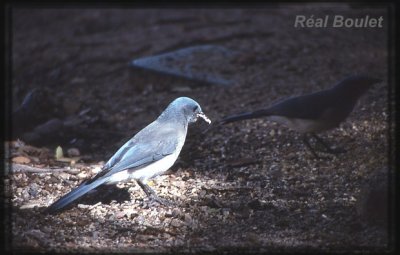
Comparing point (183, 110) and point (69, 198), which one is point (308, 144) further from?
point (69, 198)

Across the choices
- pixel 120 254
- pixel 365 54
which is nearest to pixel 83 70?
pixel 365 54

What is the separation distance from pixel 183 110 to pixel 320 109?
1409 mm

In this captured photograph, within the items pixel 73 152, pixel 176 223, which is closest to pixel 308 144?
pixel 176 223

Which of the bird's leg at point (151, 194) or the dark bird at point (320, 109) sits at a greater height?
the dark bird at point (320, 109)

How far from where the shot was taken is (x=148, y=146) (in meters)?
5.09

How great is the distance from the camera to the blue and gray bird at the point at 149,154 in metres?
4.71

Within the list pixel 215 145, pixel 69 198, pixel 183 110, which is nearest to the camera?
pixel 69 198

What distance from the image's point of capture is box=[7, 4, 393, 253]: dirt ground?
439 centimetres

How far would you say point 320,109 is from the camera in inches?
228

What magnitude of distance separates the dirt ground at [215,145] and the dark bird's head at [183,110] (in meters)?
0.60

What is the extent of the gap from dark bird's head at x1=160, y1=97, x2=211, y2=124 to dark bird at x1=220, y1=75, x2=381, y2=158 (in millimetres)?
668

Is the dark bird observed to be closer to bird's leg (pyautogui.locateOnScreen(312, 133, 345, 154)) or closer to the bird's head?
bird's leg (pyautogui.locateOnScreen(312, 133, 345, 154))

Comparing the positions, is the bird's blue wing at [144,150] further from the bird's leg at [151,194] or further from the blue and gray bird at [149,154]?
the bird's leg at [151,194]

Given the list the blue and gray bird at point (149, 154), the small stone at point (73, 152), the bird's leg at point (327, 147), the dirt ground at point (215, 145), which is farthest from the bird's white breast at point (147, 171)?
the bird's leg at point (327, 147)
